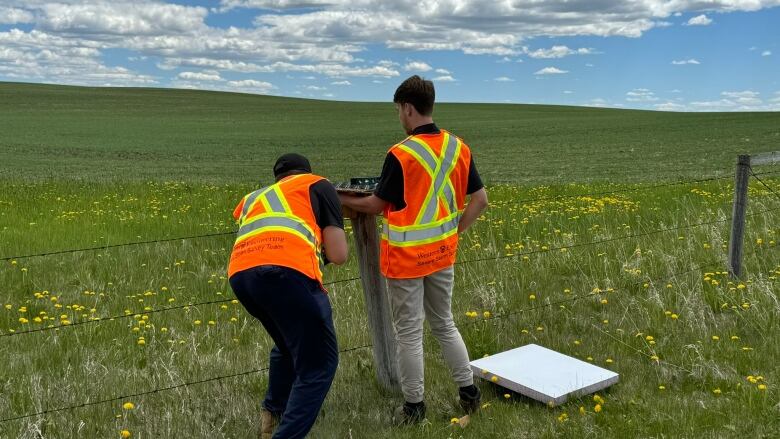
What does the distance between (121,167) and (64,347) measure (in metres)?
24.3

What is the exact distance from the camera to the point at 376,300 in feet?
16.1

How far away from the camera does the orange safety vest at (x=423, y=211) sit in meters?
4.14

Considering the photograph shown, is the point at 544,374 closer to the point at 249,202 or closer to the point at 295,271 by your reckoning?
the point at 295,271

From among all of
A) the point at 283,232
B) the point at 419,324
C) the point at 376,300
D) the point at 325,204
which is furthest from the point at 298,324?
the point at 376,300

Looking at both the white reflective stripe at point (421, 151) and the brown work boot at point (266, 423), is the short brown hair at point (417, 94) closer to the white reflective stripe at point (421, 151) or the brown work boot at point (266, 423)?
the white reflective stripe at point (421, 151)

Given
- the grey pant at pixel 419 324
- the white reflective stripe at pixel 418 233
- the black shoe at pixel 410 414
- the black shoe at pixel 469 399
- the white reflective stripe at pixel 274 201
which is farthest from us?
the black shoe at pixel 469 399

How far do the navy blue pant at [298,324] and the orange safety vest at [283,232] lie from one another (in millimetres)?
53

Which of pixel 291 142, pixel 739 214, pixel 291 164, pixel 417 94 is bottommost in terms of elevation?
pixel 291 142

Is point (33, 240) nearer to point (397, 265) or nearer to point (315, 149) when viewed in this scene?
point (397, 265)

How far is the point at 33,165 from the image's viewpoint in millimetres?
28078


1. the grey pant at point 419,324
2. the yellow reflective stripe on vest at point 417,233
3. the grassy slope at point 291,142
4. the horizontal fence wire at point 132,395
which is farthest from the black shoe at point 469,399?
the grassy slope at point 291,142

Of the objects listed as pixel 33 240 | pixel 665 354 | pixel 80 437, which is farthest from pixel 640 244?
pixel 33 240

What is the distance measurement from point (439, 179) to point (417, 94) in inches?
19.3

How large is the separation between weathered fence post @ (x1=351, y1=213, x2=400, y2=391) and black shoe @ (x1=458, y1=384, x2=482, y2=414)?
1.94 ft
